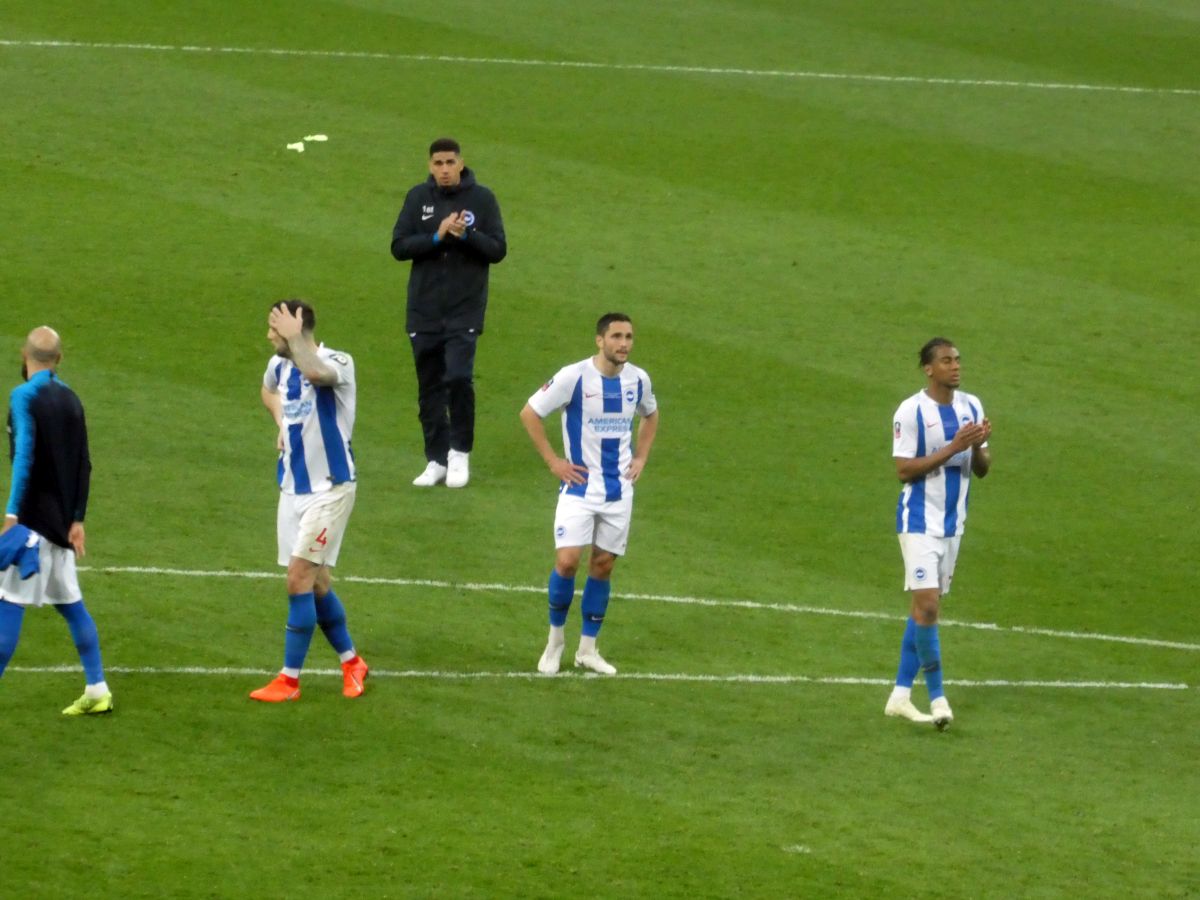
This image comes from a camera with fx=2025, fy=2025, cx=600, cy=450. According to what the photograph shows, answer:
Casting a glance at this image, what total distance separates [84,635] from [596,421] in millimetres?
2831

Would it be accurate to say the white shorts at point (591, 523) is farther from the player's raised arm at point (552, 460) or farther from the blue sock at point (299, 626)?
the blue sock at point (299, 626)

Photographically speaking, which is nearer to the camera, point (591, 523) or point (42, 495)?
point (42, 495)

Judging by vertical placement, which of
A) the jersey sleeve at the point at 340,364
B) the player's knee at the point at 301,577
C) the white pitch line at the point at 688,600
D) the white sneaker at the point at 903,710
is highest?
the jersey sleeve at the point at 340,364

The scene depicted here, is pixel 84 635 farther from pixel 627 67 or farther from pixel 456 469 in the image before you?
pixel 627 67

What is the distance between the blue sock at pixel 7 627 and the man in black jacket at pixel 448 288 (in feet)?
16.4

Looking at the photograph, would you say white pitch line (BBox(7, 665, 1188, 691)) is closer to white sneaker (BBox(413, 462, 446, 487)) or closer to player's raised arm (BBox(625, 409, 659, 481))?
A: player's raised arm (BBox(625, 409, 659, 481))

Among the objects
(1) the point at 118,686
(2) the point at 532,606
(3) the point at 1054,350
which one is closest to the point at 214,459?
(2) the point at 532,606

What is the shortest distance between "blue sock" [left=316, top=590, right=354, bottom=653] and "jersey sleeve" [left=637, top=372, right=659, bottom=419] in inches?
77.6

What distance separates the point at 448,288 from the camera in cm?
1385

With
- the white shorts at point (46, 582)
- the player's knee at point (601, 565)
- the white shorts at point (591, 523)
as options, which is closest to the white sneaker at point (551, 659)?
the player's knee at point (601, 565)

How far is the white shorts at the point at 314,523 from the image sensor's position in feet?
32.0

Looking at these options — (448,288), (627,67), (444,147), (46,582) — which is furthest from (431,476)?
(627,67)

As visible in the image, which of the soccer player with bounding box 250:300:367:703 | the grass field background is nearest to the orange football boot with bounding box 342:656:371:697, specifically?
the soccer player with bounding box 250:300:367:703

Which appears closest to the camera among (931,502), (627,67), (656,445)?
(931,502)
